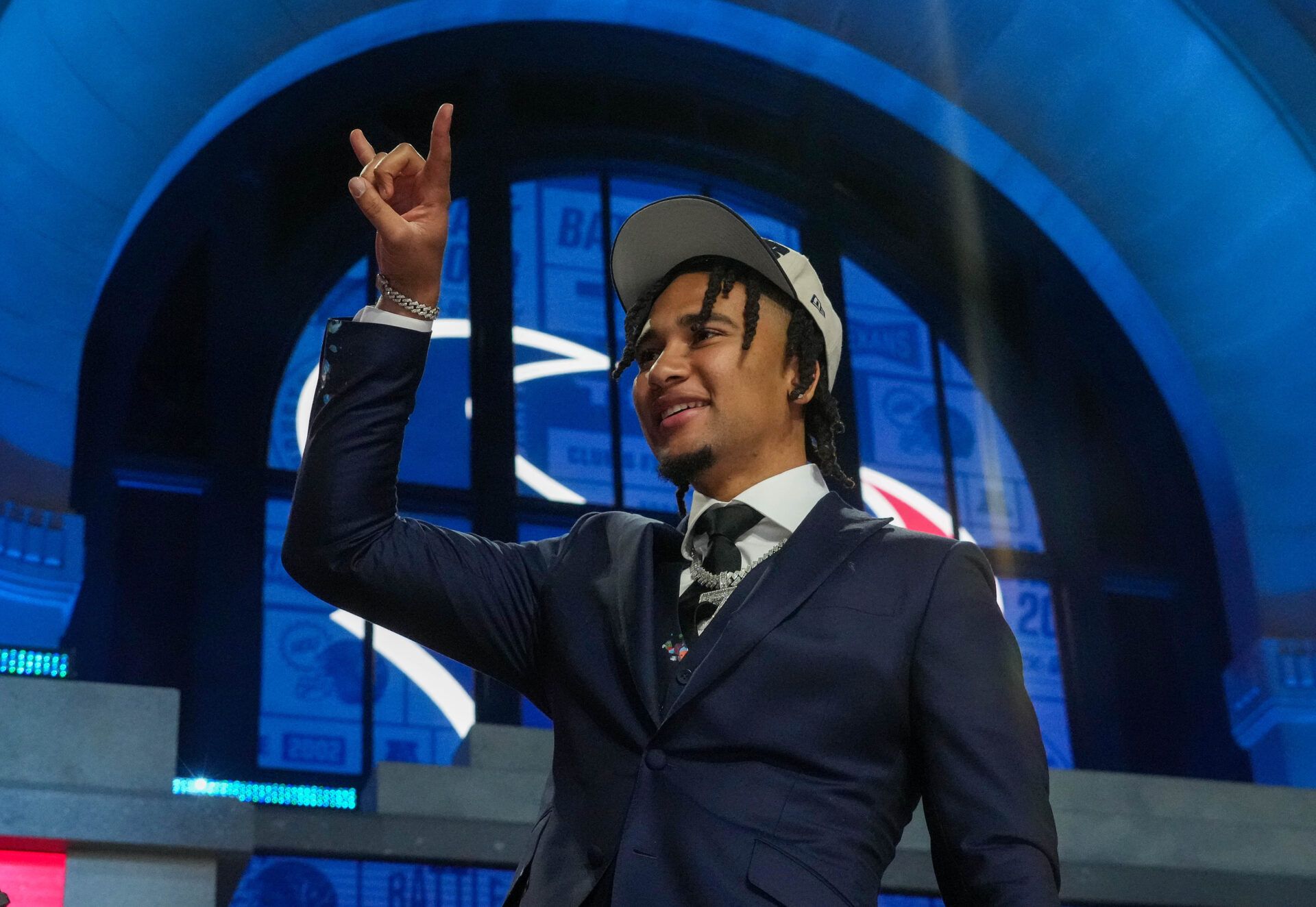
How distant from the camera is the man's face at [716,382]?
2035 millimetres

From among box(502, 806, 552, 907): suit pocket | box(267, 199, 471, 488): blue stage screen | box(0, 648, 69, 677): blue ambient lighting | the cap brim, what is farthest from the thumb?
box(267, 199, 471, 488): blue stage screen

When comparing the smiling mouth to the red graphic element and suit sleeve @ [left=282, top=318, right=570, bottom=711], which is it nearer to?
suit sleeve @ [left=282, top=318, right=570, bottom=711]

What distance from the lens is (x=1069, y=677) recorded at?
9.45 meters

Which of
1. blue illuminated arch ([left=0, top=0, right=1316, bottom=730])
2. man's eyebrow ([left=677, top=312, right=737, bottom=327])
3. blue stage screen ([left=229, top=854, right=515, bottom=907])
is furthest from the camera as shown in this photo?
blue illuminated arch ([left=0, top=0, right=1316, bottom=730])

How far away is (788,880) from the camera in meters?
1.64

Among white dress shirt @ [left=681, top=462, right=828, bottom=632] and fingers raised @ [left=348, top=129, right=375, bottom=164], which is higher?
fingers raised @ [left=348, top=129, right=375, bottom=164]

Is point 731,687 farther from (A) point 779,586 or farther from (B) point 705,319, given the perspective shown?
(B) point 705,319

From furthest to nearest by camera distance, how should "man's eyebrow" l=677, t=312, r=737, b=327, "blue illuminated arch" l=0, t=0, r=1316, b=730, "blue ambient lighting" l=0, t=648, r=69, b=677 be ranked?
"blue illuminated arch" l=0, t=0, r=1316, b=730 < "blue ambient lighting" l=0, t=648, r=69, b=677 < "man's eyebrow" l=677, t=312, r=737, b=327

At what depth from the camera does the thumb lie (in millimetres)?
1913

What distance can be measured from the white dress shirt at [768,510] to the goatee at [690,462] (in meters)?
0.05

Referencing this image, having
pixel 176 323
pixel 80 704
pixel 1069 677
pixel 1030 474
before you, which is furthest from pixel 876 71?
pixel 80 704

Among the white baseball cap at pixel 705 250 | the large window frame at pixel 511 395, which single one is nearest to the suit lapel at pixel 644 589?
the white baseball cap at pixel 705 250

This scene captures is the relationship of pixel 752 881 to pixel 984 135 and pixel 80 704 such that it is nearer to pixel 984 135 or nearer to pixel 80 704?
pixel 80 704

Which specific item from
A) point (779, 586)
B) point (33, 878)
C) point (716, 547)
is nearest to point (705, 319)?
point (716, 547)
